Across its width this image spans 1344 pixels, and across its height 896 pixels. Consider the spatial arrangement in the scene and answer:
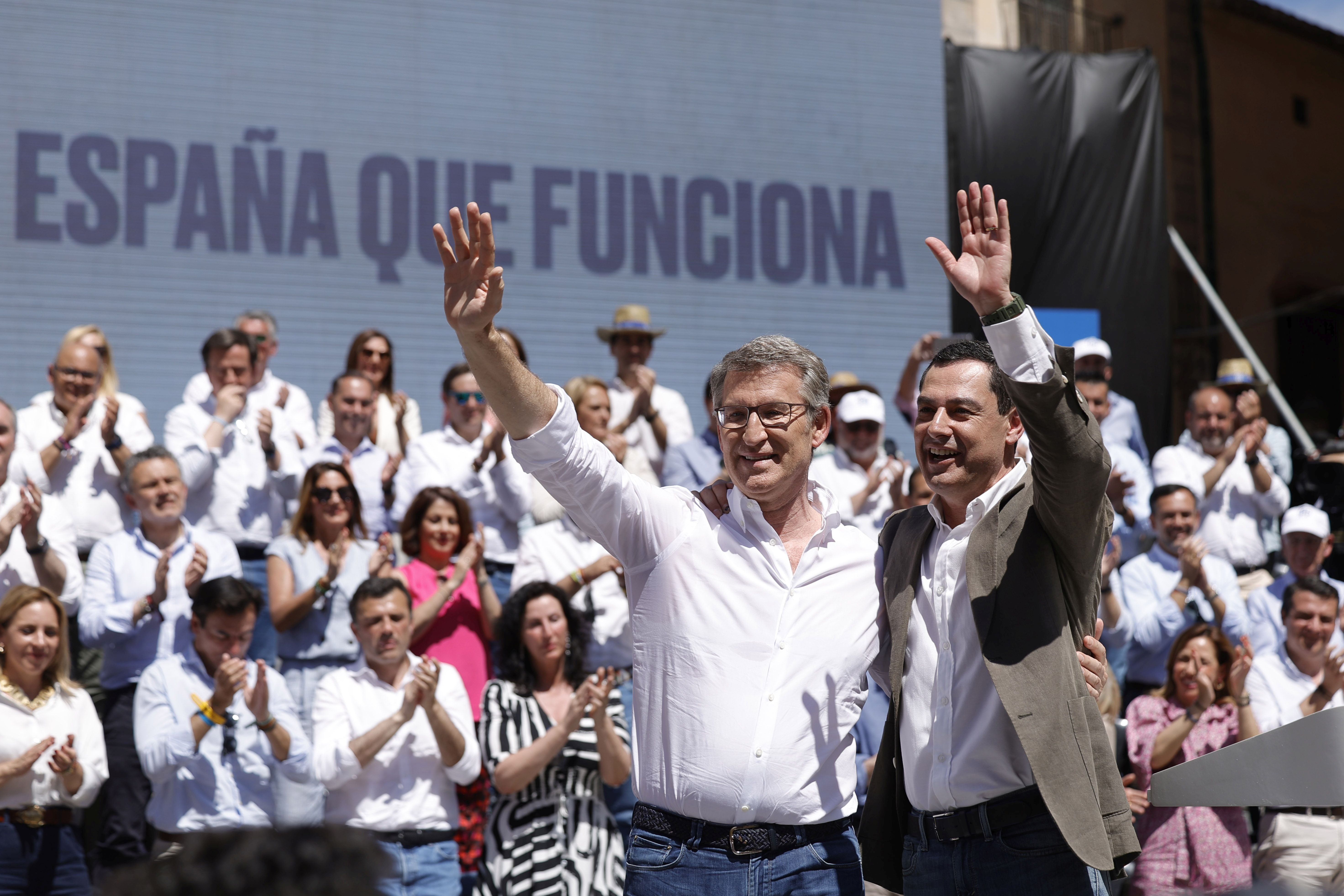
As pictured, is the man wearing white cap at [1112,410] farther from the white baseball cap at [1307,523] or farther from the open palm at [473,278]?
the open palm at [473,278]

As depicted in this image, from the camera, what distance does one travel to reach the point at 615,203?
956cm

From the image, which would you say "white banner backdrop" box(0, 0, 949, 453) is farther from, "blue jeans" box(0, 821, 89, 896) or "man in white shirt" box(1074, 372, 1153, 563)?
"blue jeans" box(0, 821, 89, 896)

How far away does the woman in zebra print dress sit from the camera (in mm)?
5086

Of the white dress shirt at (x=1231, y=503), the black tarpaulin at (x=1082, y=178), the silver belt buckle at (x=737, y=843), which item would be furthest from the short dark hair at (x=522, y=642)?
the black tarpaulin at (x=1082, y=178)

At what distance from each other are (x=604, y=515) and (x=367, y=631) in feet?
9.56

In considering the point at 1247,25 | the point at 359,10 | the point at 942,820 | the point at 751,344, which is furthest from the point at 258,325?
the point at 1247,25

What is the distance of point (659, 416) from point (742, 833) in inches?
199

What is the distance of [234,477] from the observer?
6.46 metres

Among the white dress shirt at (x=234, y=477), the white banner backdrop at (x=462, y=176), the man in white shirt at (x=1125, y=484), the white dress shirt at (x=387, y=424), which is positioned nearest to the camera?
the white dress shirt at (x=234, y=477)

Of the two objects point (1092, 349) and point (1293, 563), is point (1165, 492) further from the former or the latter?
point (1092, 349)

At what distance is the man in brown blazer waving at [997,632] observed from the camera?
98.4 inches

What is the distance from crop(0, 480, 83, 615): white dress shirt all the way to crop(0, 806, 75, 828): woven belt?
911mm

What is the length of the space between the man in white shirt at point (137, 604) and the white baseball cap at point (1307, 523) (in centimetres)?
518

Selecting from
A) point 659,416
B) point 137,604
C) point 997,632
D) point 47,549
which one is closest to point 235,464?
point 47,549
